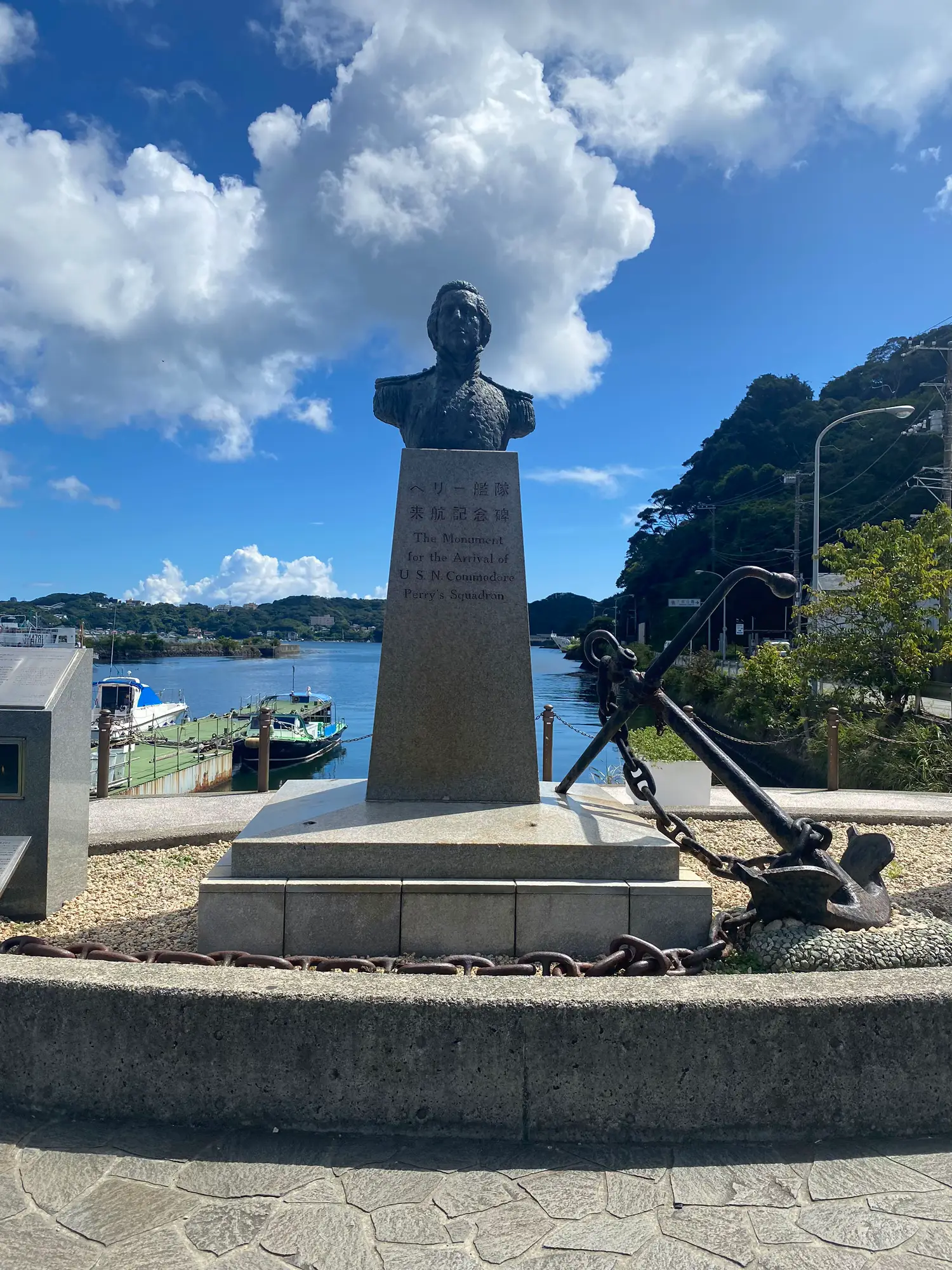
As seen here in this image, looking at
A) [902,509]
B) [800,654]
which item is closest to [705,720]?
[800,654]

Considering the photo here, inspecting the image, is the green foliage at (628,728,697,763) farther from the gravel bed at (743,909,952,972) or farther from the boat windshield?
the boat windshield

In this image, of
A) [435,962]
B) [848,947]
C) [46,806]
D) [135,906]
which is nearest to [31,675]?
[46,806]

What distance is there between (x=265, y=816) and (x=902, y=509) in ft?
165

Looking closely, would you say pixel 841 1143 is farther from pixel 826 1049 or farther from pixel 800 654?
pixel 800 654

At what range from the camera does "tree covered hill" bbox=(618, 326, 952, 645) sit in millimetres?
50281

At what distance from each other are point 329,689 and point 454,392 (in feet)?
206

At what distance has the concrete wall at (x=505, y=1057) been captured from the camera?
2332 mm

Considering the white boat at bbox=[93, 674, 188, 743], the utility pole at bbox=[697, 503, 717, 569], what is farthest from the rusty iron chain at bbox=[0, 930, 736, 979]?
the utility pole at bbox=[697, 503, 717, 569]

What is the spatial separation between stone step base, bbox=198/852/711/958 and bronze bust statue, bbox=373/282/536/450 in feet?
9.34

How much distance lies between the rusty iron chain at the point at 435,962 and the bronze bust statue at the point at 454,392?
332cm

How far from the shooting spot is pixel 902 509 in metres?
47.1

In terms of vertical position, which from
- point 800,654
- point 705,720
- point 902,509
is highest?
point 902,509

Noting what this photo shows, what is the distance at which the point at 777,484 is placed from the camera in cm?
6162

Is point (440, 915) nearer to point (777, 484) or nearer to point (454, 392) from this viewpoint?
point (454, 392)
